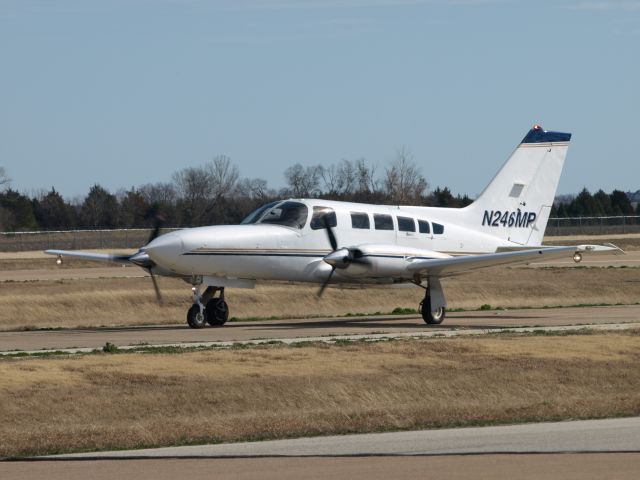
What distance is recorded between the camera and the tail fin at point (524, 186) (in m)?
37.5

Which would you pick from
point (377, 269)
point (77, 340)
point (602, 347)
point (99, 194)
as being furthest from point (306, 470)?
point (99, 194)

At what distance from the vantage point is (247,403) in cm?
2100

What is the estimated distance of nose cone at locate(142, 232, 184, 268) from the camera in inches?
1222

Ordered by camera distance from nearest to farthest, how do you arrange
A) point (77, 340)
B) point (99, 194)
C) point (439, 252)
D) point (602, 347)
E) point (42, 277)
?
point (602, 347) < point (77, 340) < point (439, 252) < point (42, 277) < point (99, 194)

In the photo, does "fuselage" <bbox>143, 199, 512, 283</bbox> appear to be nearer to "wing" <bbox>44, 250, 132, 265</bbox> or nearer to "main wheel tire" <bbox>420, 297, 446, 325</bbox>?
"main wheel tire" <bbox>420, 297, 446, 325</bbox>

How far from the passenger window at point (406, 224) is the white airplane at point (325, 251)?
28 mm

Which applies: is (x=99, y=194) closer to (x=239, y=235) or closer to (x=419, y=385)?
(x=239, y=235)

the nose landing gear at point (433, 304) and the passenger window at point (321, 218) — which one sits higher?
the passenger window at point (321, 218)

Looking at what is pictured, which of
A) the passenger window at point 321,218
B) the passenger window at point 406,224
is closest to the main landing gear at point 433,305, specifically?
the passenger window at point 406,224

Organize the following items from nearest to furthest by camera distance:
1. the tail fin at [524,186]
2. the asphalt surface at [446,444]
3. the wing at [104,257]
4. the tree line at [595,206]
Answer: the asphalt surface at [446,444]
the wing at [104,257]
the tail fin at [524,186]
the tree line at [595,206]

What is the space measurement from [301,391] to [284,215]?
1180 cm

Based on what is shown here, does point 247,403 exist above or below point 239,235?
below

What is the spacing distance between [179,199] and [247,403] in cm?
6420

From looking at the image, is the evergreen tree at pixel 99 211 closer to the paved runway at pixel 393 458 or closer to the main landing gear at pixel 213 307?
the main landing gear at pixel 213 307
